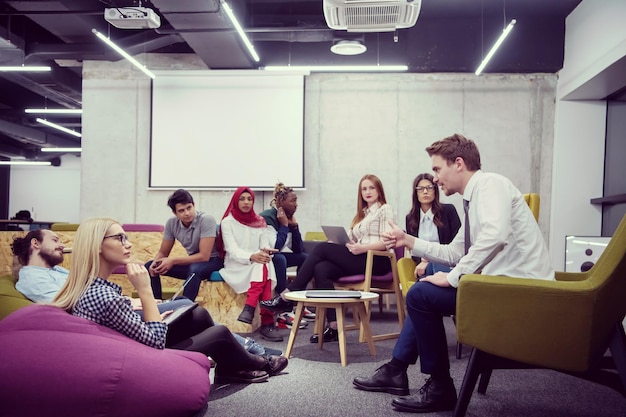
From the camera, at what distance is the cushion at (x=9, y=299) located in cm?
262

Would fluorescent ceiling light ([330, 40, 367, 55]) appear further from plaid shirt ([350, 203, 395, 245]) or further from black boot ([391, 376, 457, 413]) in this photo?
black boot ([391, 376, 457, 413])

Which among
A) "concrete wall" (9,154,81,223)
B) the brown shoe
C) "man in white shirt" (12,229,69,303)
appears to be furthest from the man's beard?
"concrete wall" (9,154,81,223)

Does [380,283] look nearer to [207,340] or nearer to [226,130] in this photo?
[207,340]

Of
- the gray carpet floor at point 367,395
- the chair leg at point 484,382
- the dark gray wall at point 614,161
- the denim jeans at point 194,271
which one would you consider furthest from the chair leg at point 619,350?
the dark gray wall at point 614,161

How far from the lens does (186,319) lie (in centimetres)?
267

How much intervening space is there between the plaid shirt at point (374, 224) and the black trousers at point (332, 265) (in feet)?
0.51

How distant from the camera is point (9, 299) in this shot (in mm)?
2660

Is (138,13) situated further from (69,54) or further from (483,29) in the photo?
(483,29)

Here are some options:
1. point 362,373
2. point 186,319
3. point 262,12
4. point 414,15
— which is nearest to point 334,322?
point 362,373

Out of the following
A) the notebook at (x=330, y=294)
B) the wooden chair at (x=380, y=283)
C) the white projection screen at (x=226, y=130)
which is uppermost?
the white projection screen at (x=226, y=130)

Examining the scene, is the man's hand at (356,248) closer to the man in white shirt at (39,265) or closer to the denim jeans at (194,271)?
the denim jeans at (194,271)

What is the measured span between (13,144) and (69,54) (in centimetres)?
1030

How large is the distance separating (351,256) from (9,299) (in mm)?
2556

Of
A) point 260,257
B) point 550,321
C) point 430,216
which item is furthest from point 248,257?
point 550,321
